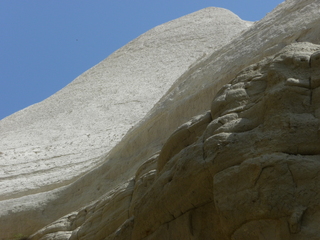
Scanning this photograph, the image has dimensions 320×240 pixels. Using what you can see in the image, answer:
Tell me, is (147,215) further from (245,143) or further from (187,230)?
(245,143)

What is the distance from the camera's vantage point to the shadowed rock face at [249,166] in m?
4.79

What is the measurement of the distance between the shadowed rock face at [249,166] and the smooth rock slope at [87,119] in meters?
3.79

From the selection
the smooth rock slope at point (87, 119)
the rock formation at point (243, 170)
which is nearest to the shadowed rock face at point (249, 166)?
the rock formation at point (243, 170)

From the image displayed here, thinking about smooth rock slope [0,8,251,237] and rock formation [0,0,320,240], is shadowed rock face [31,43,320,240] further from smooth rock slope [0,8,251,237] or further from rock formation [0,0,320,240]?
smooth rock slope [0,8,251,237]

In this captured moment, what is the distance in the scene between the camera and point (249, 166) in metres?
5.09

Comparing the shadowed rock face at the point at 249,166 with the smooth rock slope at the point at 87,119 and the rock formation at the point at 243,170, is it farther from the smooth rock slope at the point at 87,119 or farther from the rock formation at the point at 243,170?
the smooth rock slope at the point at 87,119

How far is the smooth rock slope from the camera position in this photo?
37.0 ft

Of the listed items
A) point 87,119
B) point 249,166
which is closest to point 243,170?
point 249,166

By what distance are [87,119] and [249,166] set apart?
1446 centimetres

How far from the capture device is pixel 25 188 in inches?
503

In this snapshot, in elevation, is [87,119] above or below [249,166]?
above

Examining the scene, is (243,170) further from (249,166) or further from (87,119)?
(87,119)

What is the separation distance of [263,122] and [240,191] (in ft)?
2.50

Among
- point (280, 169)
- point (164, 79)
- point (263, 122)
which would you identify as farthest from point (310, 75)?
point (164, 79)
